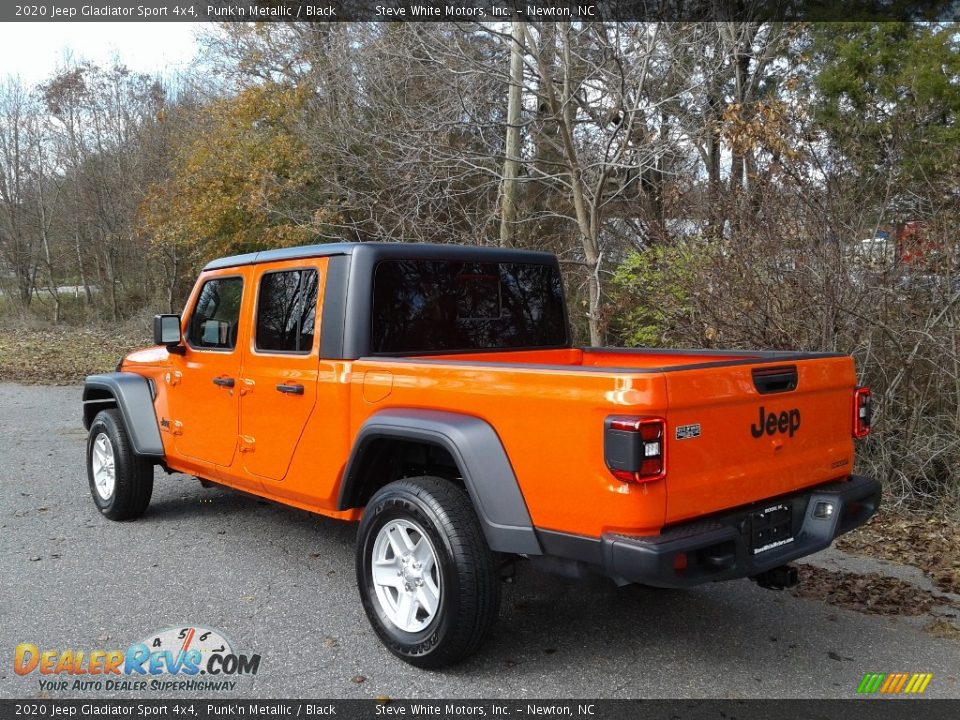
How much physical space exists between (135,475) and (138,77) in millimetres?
24489

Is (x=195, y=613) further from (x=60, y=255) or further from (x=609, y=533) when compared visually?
(x=60, y=255)

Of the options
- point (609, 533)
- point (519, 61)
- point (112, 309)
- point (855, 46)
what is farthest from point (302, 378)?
point (112, 309)

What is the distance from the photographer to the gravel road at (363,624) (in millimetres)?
3484

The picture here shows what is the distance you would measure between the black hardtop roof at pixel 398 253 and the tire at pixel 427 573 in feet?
3.99

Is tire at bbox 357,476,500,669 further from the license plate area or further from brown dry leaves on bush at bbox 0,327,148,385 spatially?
brown dry leaves on bush at bbox 0,327,148,385

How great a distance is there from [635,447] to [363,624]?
1952 mm

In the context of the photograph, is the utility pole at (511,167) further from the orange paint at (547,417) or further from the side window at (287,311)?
the side window at (287,311)

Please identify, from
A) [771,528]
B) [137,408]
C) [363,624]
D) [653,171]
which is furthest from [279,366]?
[653,171]

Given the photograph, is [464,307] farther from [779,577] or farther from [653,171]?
[653,171]

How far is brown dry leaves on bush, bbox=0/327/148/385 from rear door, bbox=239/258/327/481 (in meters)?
11.6

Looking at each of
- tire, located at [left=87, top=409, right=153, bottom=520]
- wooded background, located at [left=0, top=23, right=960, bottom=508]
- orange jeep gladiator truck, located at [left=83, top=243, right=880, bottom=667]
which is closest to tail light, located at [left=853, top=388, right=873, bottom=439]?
orange jeep gladiator truck, located at [left=83, top=243, right=880, bottom=667]

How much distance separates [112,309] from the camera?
26719 mm

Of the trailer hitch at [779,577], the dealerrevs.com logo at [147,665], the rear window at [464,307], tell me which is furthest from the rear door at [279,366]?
the trailer hitch at [779,577]

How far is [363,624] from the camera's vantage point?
412 centimetres
